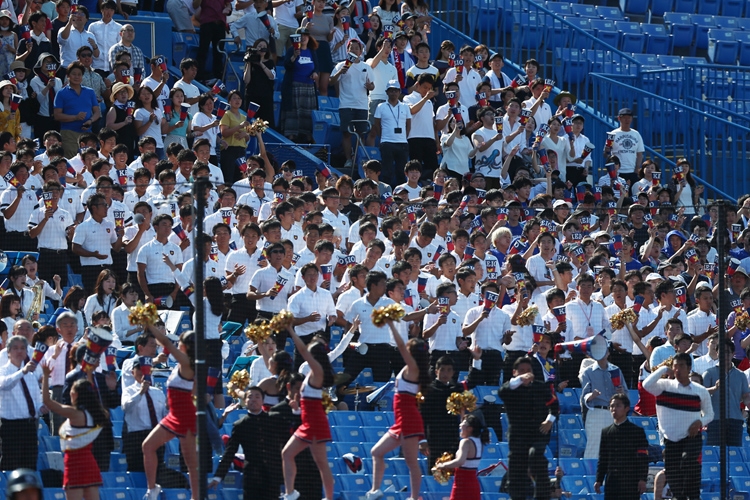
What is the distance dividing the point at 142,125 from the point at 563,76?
25.2ft

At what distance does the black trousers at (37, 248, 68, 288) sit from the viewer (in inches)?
587

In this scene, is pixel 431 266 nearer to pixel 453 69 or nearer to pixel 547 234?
pixel 547 234

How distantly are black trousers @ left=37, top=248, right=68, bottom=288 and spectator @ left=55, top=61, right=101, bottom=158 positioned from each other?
3113mm

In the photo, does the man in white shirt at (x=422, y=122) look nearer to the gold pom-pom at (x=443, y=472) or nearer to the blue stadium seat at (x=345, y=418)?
the blue stadium seat at (x=345, y=418)

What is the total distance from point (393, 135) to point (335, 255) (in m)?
4.32

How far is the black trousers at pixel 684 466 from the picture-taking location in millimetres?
13391

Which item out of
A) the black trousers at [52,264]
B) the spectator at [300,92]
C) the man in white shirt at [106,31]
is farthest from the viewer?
the spectator at [300,92]

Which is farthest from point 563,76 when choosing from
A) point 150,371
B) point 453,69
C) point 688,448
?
point 150,371

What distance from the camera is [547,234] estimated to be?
1620cm

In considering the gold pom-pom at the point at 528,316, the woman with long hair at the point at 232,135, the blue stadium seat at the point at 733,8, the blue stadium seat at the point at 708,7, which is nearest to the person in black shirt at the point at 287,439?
Result: the gold pom-pom at the point at 528,316

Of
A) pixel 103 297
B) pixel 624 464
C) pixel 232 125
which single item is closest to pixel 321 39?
pixel 232 125

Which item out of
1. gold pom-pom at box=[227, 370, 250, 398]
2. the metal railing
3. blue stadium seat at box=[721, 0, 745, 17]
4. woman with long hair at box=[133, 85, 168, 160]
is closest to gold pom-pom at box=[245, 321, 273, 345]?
gold pom-pom at box=[227, 370, 250, 398]

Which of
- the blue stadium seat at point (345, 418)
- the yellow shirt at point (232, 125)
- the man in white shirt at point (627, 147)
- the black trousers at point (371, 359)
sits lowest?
the blue stadium seat at point (345, 418)

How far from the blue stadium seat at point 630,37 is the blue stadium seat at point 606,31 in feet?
0.42
